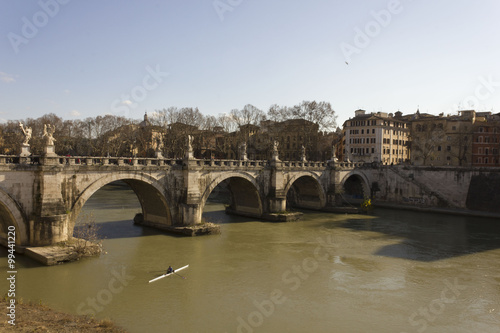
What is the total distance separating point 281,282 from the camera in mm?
15773

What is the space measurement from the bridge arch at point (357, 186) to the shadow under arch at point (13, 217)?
99.4 feet

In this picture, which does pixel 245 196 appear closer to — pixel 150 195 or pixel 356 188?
pixel 150 195

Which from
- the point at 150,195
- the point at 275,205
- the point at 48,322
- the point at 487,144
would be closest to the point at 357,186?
the point at 275,205

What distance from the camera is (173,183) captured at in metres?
23.6

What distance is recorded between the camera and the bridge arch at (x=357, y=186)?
42.0 meters

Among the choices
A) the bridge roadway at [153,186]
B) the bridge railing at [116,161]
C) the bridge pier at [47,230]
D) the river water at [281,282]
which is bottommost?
the river water at [281,282]

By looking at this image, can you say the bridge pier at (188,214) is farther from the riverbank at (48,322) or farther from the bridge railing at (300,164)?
the riverbank at (48,322)

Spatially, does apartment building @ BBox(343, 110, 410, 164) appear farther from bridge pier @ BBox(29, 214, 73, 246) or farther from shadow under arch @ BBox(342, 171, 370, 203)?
bridge pier @ BBox(29, 214, 73, 246)

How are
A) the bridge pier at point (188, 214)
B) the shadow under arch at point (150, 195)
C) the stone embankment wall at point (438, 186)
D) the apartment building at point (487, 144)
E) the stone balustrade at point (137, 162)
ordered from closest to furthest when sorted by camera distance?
the stone balustrade at point (137, 162) < the shadow under arch at point (150, 195) < the bridge pier at point (188, 214) < the stone embankment wall at point (438, 186) < the apartment building at point (487, 144)

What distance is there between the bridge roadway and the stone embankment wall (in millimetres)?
3787

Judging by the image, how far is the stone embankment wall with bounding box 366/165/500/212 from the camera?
36091 millimetres

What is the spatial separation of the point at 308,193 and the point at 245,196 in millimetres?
9147

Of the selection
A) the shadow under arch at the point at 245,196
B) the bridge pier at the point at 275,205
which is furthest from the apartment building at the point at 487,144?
the shadow under arch at the point at 245,196

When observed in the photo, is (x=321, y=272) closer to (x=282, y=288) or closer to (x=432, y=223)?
(x=282, y=288)
